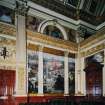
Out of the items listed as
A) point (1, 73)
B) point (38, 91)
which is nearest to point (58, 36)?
point (38, 91)

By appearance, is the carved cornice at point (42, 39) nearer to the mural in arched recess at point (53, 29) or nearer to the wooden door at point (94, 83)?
the mural in arched recess at point (53, 29)

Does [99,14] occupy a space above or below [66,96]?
above

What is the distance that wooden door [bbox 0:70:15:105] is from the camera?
1134 cm

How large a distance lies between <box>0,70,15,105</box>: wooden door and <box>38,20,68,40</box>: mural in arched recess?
3.80 metres

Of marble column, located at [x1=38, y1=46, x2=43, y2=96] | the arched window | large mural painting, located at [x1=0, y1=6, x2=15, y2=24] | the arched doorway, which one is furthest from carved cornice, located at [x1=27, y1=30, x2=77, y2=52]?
the arched doorway

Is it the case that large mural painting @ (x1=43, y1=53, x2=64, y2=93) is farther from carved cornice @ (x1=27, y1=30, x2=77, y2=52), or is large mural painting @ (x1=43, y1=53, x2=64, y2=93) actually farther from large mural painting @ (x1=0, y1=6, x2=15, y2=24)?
large mural painting @ (x1=0, y1=6, x2=15, y2=24)

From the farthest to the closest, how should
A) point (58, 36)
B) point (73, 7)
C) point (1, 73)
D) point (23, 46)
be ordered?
point (73, 7)
point (58, 36)
point (23, 46)
point (1, 73)

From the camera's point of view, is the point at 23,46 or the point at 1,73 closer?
Result: the point at 1,73

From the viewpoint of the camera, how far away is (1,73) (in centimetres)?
1144

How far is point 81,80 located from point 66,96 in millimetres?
1775

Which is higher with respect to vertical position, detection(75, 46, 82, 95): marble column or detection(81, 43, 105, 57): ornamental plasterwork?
detection(81, 43, 105, 57): ornamental plasterwork

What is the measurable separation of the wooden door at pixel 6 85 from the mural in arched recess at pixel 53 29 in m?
3.80

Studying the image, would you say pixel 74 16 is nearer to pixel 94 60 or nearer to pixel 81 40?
pixel 81 40

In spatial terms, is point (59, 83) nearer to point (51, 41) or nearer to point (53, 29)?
point (51, 41)
